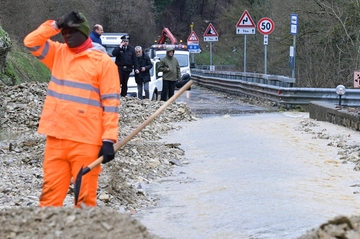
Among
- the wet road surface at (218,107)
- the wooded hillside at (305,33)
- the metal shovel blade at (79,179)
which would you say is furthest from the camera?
the wooded hillside at (305,33)

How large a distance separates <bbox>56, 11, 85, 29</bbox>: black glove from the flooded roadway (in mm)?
2005

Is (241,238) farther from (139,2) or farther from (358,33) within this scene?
(139,2)

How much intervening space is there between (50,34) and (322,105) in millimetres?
13207

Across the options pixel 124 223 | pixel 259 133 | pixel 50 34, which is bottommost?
pixel 259 133

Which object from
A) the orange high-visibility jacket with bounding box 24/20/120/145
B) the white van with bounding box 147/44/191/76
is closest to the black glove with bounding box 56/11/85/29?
the orange high-visibility jacket with bounding box 24/20/120/145

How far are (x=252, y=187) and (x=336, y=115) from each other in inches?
335

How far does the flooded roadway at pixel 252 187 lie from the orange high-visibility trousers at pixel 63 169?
3.87 feet

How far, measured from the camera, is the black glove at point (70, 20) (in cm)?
634

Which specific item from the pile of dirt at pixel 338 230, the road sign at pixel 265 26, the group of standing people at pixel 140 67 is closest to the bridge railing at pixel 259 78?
the road sign at pixel 265 26

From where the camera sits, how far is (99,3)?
5881 centimetres

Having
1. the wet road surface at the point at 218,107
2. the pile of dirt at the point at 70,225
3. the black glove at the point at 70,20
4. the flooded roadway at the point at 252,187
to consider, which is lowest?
the wet road surface at the point at 218,107

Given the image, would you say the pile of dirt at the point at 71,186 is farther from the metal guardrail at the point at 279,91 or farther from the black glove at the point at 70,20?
the metal guardrail at the point at 279,91

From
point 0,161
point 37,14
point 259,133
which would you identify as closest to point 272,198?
point 0,161

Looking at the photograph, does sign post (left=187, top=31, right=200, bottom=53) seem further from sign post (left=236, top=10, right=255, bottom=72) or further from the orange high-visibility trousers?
the orange high-visibility trousers
